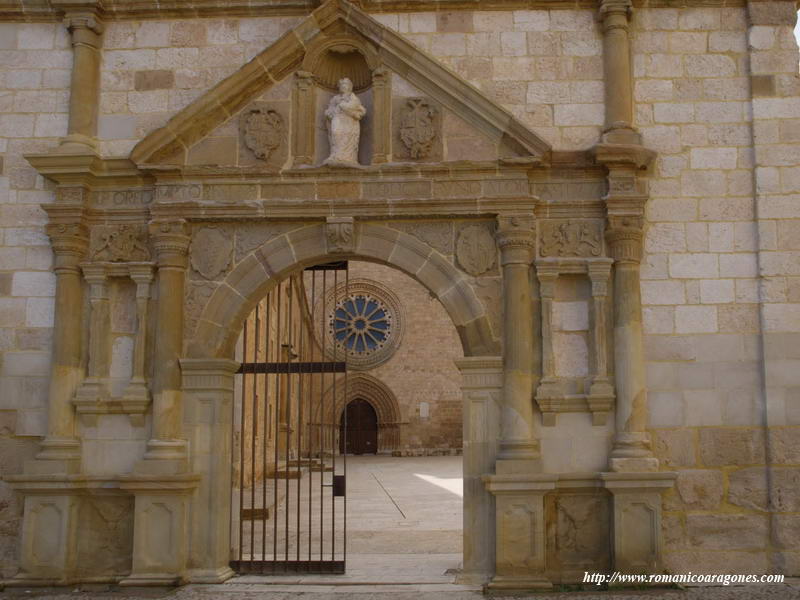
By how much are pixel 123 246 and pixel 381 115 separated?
2651 mm

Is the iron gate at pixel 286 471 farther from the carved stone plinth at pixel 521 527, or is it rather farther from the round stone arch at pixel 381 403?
the round stone arch at pixel 381 403

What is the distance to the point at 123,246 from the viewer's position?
310 inches

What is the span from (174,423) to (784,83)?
6.28m

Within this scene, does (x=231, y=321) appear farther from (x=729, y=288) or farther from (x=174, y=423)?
(x=729, y=288)

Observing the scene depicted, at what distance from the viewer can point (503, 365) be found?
7.49 m

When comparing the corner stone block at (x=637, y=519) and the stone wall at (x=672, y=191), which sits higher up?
the stone wall at (x=672, y=191)

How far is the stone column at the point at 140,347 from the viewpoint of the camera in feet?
25.0

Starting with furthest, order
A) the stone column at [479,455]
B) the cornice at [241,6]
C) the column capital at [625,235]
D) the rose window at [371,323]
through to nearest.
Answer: the rose window at [371,323], the cornice at [241,6], the column capital at [625,235], the stone column at [479,455]

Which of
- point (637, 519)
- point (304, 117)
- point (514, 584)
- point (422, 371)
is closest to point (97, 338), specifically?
point (304, 117)

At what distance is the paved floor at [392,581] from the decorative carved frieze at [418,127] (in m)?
3.78

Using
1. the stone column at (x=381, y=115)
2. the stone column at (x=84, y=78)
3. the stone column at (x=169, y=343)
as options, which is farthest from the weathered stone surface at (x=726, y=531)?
the stone column at (x=84, y=78)

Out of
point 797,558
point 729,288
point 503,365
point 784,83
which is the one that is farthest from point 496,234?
point 797,558

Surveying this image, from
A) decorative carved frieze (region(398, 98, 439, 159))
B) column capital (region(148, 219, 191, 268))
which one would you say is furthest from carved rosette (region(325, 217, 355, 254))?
column capital (region(148, 219, 191, 268))

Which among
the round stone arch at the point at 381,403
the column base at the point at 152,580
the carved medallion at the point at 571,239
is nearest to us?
the column base at the point at 152,580
